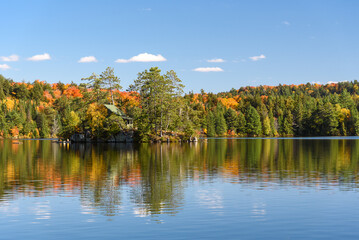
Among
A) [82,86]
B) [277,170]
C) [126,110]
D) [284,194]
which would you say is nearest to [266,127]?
[126,110]

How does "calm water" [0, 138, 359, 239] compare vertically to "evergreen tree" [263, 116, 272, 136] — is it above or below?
below

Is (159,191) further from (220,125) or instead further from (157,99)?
(220,125)

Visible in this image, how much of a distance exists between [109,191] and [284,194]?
1168cm

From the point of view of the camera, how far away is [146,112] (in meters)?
114

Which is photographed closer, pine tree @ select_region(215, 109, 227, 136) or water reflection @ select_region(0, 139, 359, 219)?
water reflection @ select_region(0, 139, 359, 219)

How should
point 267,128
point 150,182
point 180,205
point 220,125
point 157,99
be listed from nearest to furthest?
1. point 180,205
2. point 150,182
3. point 157,99
4. point 220,125
5. point 267,128

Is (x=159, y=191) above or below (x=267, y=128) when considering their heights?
below

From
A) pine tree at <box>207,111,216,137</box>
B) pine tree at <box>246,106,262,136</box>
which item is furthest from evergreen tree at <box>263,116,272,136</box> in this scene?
pine tree at <box>207,111,216,137</box>

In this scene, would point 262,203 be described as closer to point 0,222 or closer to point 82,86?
point 0,222

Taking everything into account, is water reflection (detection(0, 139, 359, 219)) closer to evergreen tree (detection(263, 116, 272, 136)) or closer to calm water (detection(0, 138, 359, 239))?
calm water (detection(0, 138, 359, 239))

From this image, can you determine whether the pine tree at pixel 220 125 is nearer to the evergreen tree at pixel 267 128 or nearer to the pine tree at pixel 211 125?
the pine tree at pixel 211 125

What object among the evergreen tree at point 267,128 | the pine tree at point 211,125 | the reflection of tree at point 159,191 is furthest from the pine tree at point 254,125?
the reflection of tree at point 159,191

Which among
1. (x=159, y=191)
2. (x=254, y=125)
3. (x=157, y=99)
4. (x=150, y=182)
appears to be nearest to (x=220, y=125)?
(x=254, y=125)

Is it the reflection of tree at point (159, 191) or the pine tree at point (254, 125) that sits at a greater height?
the pine tree at point (254, 125)
